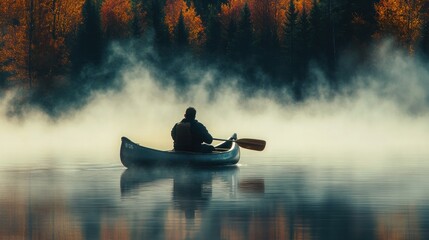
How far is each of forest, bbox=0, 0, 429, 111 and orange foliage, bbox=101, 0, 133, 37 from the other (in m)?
0.09

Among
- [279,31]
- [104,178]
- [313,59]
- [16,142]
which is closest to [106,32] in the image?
[313,59]

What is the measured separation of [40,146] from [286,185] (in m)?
20.4

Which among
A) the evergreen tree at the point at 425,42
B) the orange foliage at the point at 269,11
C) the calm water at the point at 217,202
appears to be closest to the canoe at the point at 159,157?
the calm water at the point at 217,202

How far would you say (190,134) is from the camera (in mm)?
27781

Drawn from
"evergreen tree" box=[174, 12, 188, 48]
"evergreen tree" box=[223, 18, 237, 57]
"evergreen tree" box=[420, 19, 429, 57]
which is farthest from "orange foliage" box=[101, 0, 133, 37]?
"evergreen tree" box=[420, 19, 429, 57]

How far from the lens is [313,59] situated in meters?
88.6

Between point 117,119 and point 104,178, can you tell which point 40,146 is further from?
point 117,119

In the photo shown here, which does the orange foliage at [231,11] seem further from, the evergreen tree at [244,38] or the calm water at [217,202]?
the calm water at [217,202]

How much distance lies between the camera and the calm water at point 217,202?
15383mm

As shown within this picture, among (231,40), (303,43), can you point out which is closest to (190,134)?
(303,43)

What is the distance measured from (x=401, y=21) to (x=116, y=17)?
31.9m

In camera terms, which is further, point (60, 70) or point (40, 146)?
point (60, 70)

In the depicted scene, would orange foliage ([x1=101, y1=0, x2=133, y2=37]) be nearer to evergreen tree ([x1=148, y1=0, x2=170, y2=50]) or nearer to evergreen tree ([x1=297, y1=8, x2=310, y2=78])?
evergreen tree ([x1=148, y1=0, x2=170, y2=50])

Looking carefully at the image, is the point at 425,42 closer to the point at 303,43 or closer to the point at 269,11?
the point at 303,43
